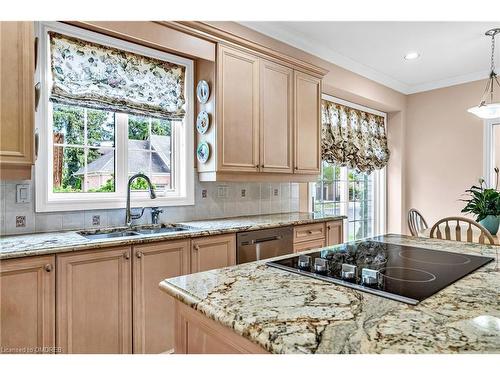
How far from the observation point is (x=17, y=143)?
6.06ft

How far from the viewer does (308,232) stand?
3137mm

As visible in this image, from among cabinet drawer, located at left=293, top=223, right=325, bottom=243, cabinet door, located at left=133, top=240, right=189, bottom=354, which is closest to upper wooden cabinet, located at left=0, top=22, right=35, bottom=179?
cabinet door, located at left=133, top=240, right=189, bottom=354

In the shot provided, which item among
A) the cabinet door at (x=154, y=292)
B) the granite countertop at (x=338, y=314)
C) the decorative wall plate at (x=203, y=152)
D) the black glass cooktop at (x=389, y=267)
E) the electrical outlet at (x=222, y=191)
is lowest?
the cabinet door at (x=154, y=292)

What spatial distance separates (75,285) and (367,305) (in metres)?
1.58

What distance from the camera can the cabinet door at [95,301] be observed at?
180cm

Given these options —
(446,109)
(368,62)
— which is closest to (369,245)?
(368,62)

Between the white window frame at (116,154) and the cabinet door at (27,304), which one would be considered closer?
the cabinet door at (27,304)

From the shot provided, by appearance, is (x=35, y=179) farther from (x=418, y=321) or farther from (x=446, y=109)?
(x=446, y=109)

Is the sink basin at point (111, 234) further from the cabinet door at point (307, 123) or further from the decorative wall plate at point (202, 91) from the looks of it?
the cabinet door at point (307, 123)

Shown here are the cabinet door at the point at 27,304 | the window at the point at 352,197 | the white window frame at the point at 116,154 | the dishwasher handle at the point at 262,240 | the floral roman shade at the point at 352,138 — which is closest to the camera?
the cabinet door at the point at 27,304

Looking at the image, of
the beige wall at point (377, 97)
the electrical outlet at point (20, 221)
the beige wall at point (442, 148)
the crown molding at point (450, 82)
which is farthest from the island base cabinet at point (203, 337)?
the crown molding at point (450, 82)

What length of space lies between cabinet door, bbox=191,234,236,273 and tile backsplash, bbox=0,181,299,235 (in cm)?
61

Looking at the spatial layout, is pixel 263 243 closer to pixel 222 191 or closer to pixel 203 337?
pixel 222 191

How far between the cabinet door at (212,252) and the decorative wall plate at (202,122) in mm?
963
